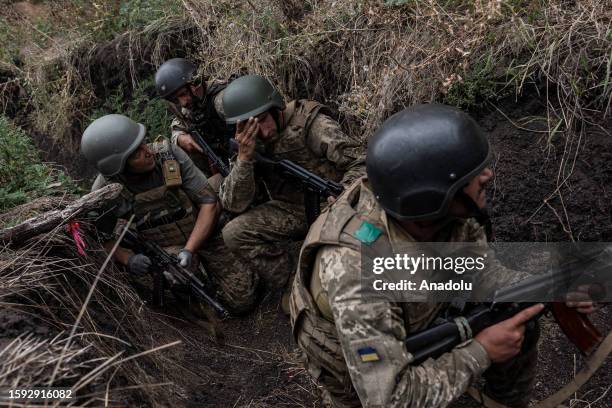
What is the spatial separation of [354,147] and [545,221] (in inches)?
52.1

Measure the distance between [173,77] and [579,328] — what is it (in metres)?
4.00

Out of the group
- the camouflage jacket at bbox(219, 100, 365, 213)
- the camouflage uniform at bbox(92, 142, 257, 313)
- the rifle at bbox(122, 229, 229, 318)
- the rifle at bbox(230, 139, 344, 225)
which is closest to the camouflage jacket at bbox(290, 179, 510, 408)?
the rifle at bbox(230, 139, 344, 225)

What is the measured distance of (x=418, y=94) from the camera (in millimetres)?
3904

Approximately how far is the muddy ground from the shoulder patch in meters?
1.53

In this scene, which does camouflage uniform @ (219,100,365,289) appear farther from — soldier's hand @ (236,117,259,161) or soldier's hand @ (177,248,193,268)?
soldier's hand @ (177,248,193,268)

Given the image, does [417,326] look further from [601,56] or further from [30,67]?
[30,67]

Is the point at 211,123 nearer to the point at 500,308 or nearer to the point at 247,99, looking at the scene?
the point at 247,99

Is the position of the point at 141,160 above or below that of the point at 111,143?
below

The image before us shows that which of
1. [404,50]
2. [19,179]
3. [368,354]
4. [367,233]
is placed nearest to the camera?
[368,354]

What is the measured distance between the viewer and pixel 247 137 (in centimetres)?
395

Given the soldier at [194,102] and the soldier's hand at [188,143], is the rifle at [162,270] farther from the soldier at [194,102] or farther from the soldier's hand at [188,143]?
the soldier's hand at [188,143]

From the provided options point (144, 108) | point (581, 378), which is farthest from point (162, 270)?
point (144, 108)

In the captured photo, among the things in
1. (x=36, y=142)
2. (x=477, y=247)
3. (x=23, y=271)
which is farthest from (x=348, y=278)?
(x=36, y=142)

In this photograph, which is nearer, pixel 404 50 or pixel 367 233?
pixel 367 233
